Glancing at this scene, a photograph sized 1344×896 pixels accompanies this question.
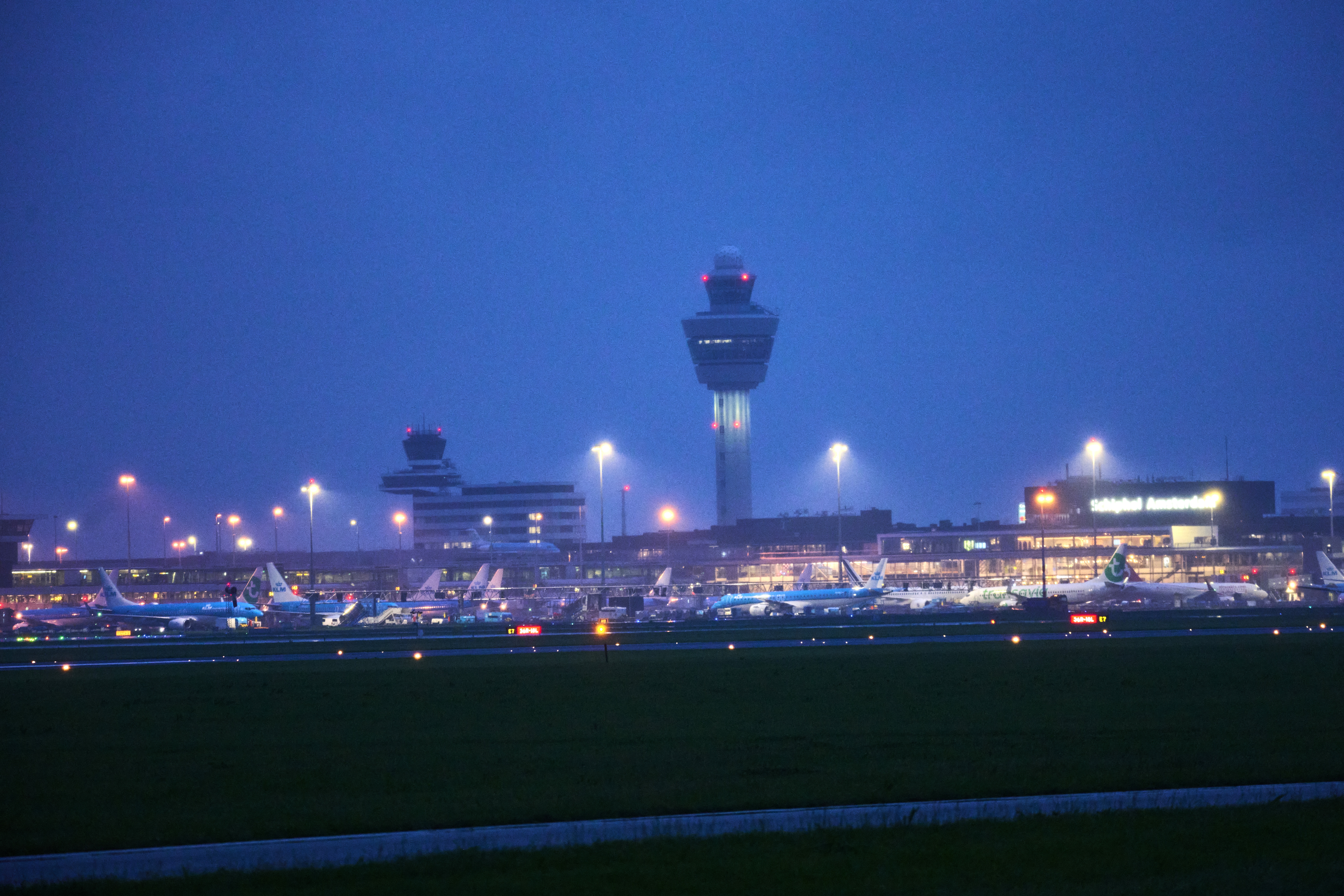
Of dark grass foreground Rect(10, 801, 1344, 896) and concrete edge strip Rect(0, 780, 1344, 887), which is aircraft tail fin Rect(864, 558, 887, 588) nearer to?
concrete edge strip Rect(0, 780, 1344, 887)

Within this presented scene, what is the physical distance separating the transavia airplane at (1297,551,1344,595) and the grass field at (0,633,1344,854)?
233 ft

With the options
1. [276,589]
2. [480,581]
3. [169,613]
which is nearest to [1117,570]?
[480,581]

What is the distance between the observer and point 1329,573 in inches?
4441

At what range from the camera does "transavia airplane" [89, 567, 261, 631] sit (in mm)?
104062

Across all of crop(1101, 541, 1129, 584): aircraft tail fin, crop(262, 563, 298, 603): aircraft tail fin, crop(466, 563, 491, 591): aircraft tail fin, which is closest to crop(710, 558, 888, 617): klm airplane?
crop(1101, 541, 1129, 584): aircraft tail fin

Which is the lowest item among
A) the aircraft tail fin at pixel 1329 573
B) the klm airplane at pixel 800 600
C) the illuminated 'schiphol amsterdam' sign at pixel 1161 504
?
the klm airplane at pixel 800 600

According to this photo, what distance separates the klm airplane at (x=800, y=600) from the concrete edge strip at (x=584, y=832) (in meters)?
90.4

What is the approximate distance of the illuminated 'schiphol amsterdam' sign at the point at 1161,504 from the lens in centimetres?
17762

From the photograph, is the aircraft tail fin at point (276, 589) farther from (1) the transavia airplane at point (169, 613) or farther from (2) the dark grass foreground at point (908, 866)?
(2) the dark grass foreground at point (908, 866)

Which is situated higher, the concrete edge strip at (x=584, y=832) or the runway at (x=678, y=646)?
the concrete edge strip at (x=584, y=832)

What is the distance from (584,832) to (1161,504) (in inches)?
7043

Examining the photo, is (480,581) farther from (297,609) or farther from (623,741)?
(623,741)

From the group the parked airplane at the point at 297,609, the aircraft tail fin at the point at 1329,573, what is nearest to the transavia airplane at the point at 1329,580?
the aircraft tail fin at the point at 1329,573

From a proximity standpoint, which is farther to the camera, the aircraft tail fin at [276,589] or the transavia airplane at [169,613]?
the aircraft tail fin at [276,589]
